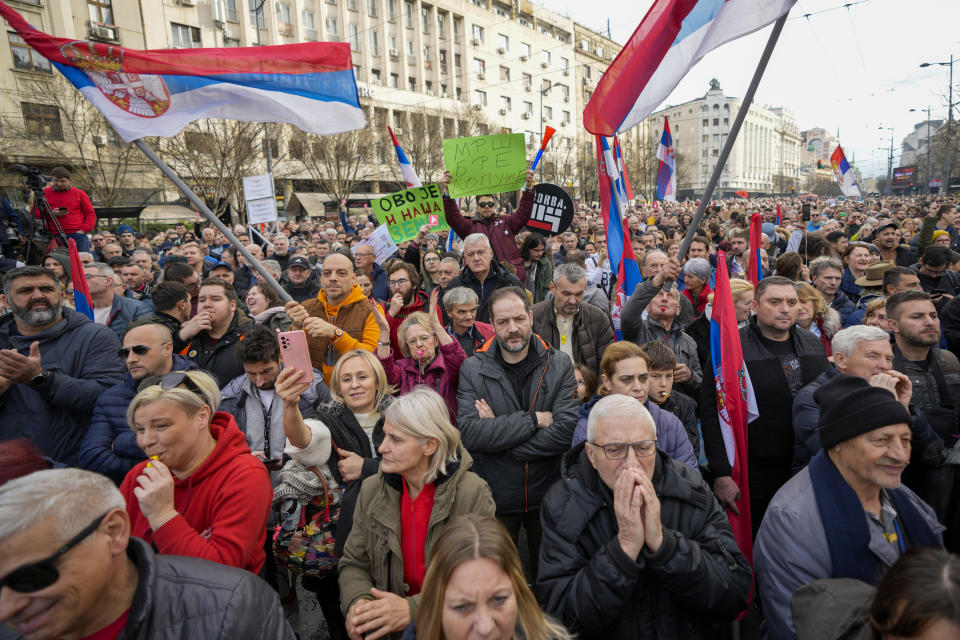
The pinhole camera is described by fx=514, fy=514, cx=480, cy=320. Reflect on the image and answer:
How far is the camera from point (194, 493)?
2309 mm

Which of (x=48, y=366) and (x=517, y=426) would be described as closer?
(x=517, y=426)

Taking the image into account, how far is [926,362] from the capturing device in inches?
127

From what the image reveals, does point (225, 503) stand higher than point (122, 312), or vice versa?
point (122, 312)

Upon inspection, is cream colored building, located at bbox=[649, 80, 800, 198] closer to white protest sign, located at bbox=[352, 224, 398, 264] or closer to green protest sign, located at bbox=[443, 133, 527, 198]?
green protest sign, located at bbox=[443, 133, 527, 198]

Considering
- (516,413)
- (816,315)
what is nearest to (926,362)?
(816,315)

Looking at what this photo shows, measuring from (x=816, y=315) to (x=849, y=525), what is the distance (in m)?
2.91

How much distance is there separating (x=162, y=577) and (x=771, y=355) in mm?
3576

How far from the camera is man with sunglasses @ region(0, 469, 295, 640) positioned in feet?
4.48

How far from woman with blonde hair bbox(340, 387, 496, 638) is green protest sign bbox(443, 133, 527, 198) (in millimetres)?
4632

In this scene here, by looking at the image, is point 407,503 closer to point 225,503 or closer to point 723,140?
point 225,503

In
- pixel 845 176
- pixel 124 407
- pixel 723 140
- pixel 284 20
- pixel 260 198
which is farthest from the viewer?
pixel 723 140

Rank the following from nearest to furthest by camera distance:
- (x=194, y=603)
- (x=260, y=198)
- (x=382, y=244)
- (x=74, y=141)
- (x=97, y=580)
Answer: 1. (x=97, y=580)
2. (x=194, y=603)
3. (x=382, y=244)
4. (x=260, y=198)
5. (x=74, y=141)

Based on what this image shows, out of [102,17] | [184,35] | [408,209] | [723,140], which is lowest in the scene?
[408,209]

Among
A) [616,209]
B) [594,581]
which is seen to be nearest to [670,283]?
[616,209]
